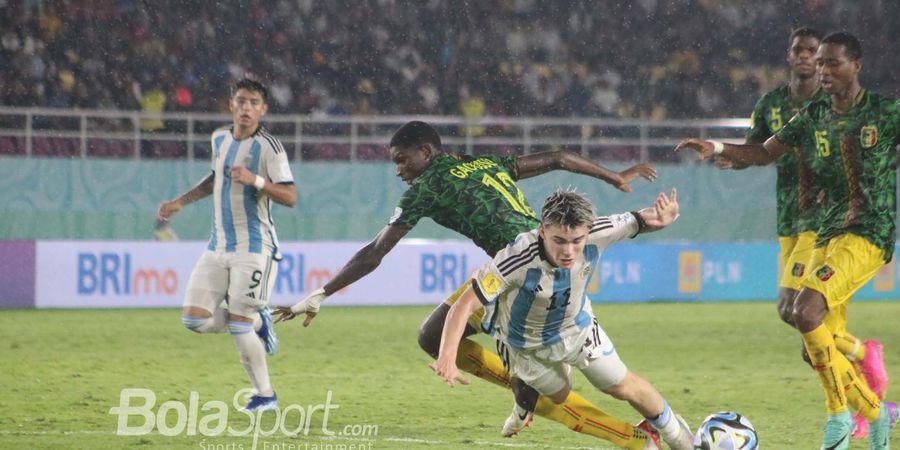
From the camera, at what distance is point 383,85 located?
20719 millimetres

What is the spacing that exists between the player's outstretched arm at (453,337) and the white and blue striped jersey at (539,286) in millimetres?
50

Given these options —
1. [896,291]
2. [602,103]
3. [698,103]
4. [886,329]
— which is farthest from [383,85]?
[886,329]

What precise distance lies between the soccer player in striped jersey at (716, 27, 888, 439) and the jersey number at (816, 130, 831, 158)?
0.51 meters

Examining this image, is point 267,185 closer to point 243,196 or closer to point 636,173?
point 243,196

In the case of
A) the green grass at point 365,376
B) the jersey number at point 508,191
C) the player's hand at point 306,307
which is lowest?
the green grass at point 365,376

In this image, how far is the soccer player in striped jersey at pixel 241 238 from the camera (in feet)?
25.0

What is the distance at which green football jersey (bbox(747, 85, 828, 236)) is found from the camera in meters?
7.32

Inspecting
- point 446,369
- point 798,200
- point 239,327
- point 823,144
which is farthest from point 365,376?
point 446,369

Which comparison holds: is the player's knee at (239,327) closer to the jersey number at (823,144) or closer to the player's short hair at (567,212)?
the player's short hair at (567,212)

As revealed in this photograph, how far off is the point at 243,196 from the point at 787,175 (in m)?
3.36

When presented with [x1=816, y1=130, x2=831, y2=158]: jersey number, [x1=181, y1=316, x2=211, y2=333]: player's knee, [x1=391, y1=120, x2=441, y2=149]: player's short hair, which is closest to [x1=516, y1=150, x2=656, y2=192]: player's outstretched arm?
[x1=391, y1=120, x2=441, y2=149]: player's short hair

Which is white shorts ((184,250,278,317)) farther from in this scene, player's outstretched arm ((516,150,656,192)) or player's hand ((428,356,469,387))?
player's hand ((428,356,469,387))

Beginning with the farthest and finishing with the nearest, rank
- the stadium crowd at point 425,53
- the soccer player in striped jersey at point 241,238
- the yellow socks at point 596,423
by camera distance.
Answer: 1. the stadium crowd at point 425,53
2. the soccer player in striped jersey at point 241,238
3. the yellow socks at point 596,423

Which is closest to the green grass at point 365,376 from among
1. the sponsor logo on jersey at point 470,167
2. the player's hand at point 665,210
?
the sponsor logo on jersey at point 470,167
